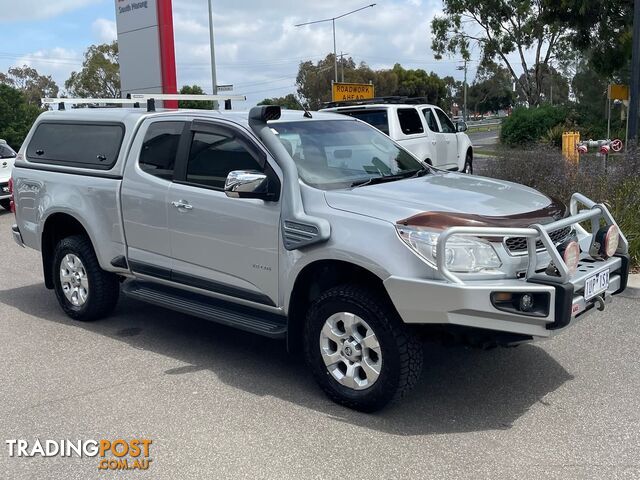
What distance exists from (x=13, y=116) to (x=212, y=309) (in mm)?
31717

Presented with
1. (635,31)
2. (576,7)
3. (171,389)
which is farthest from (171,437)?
(576,7)

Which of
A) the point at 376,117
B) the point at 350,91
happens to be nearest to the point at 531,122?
the point at 350,91

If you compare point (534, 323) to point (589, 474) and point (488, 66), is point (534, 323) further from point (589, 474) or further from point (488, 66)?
point (488, 66)

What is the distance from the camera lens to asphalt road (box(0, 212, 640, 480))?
379 cm

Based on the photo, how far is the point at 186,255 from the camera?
5.41 m

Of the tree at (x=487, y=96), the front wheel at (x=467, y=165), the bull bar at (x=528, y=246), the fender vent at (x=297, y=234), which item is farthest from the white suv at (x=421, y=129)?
the tree at (x=487, y=96)

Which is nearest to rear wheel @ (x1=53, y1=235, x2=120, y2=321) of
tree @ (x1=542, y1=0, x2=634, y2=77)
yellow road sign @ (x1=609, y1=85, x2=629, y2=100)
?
yellow road sign @ (x1=609, y1=85, x2=629, y2=100)

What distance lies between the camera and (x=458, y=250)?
407cm

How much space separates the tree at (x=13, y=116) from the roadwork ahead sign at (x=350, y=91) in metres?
15.1

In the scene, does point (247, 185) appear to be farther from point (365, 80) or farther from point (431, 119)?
point (365, 80)

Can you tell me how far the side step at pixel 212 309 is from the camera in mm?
4839

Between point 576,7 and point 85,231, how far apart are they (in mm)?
16663

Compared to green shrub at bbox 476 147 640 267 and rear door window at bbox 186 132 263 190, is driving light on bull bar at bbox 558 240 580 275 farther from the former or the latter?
green shrub at bbox 476 147 640 267

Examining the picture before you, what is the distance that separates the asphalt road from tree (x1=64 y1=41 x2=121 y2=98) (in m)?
47.2
